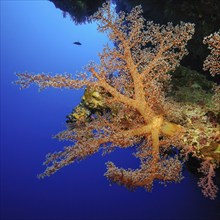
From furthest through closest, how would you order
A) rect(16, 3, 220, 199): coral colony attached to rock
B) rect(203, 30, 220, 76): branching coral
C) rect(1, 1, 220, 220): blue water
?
rect(1, 1, 220, 220): blue water → rect(16, 3, 220, 199): coral colony attached to rock → rect(203, 30, 220, 76): branching coral

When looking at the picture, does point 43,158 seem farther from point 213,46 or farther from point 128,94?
point 213,46

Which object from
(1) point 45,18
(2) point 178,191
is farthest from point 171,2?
(1) point 45,18

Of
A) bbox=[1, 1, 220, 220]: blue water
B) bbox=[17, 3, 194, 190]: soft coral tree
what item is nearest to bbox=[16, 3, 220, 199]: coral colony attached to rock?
bbox=[17, 3, 194, 190]: soft coral tree

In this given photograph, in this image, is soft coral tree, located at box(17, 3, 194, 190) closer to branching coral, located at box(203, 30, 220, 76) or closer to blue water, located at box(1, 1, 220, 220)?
branching coral, located at box(203, 30, 220, 76)

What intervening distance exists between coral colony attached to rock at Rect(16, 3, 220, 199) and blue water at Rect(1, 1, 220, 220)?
5.72 ft

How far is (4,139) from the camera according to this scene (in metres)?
59.6

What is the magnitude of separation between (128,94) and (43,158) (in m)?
56.2

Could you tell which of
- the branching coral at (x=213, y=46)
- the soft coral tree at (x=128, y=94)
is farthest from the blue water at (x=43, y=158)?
the branching coral at (x=213, y=46)

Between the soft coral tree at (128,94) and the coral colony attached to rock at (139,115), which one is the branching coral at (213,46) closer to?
the coral colony attached to rock at (139,115)

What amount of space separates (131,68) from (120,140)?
100 cm

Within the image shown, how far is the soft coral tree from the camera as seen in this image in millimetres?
3629

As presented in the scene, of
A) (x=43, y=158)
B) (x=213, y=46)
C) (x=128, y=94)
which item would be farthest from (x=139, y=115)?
(x=43, y=158)

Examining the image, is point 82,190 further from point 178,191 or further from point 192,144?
point 192,144

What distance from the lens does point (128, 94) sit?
12.7 feet
